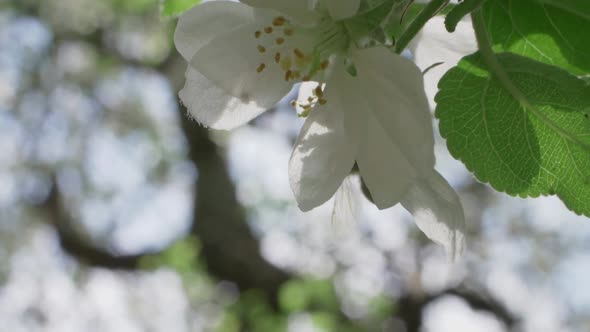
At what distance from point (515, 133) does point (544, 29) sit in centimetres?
12

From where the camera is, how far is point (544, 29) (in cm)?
75

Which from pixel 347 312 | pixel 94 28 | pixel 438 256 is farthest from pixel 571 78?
pixel 94 28

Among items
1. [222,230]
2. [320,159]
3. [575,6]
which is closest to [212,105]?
[320,159]

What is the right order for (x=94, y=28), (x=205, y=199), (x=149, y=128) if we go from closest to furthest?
1. (x=205, y=199)
2. (x=94, y=28)
3. (x=149, y=128)

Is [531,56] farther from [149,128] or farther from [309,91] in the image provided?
[149,128]

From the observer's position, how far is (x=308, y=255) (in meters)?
6.42

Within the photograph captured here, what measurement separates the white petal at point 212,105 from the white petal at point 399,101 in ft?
0.52

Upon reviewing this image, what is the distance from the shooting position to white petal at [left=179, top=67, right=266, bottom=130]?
840mm

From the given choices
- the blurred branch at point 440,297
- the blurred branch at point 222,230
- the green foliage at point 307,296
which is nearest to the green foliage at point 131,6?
the blurred branch at point 222,230

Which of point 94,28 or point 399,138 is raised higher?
point 399,138

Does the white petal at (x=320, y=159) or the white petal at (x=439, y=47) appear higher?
the white petal at (x=439, y=47)

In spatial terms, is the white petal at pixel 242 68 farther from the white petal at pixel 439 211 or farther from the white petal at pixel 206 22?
the white petal at pixel 439 211

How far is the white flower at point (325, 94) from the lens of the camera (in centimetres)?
71

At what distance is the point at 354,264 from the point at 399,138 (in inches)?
227
